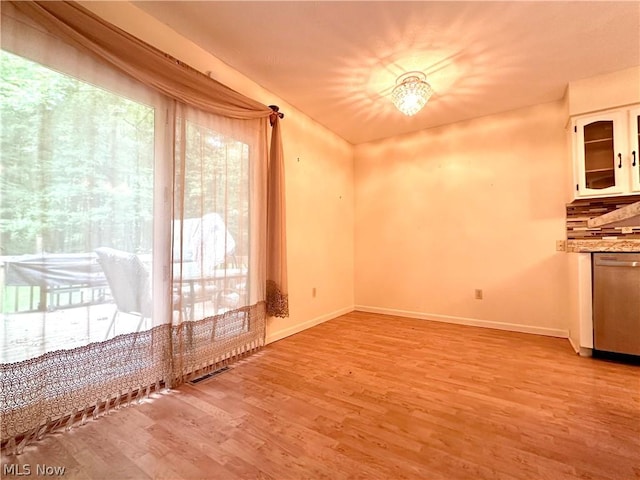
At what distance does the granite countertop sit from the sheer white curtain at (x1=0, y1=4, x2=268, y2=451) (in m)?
3.18

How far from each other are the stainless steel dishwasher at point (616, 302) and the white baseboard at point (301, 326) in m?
2.70

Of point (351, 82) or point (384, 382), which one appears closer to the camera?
point (384, 382)

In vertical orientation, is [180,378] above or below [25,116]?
below

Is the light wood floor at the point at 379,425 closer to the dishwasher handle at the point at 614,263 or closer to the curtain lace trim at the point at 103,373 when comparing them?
the curtain lace trim at the point at 103,373

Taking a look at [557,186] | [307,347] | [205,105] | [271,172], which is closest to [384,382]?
[307,347]

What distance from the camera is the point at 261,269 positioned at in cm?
275

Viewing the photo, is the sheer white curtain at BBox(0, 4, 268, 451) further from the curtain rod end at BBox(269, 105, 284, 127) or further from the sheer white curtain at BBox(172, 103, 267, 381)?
the curtain rod end at BBox(269, 105, 284, 127)

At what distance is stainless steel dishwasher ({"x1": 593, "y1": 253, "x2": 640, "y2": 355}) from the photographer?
7.72 feet

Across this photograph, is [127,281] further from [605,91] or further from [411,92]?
[605,91]

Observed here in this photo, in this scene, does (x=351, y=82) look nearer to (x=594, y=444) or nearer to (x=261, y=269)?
(x=261, y=269)

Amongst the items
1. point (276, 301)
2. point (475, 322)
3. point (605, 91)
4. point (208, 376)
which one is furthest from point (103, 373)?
point (605, 91)

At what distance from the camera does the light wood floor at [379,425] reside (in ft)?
4.21

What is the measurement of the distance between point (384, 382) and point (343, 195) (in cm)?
282

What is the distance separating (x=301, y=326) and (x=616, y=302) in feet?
9.74
